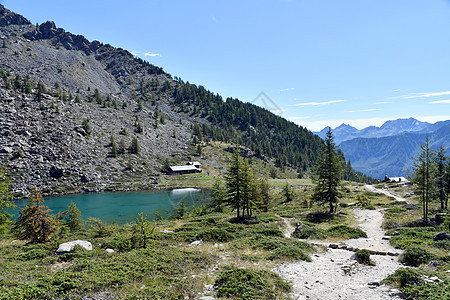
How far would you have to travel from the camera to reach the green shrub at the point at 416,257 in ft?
53.5

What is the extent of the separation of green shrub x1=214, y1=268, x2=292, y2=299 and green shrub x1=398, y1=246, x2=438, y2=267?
35.9 ft

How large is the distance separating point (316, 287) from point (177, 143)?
16399 centimetres

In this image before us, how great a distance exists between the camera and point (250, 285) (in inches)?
484

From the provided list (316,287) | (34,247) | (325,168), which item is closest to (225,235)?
(316,287)

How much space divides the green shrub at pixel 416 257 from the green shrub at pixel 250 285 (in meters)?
10.9

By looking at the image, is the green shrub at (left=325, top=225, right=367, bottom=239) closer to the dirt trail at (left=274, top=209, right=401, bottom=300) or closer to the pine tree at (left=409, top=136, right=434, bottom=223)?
the dirt trail at (left=274, top=209, right=401, bottom=300)

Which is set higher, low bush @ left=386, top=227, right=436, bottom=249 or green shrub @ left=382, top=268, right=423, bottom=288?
green shrub @ left=382, top=268, right=423, bottom=288

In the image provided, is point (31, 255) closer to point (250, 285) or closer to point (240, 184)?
point (250, 285)

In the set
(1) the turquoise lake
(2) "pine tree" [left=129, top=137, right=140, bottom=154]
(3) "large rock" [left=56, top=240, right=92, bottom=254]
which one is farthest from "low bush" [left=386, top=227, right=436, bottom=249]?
(2) "pine tree" [left=129, top=137, right=140, bottom=154]

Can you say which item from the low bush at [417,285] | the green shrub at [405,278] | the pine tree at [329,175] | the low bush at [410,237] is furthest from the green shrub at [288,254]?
the pine tree at [329,175]

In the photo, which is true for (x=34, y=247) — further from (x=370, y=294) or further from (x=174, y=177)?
(x=174, y=177)

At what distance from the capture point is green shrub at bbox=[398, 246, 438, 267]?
1631cm

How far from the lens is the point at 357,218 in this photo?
3838 centimetres

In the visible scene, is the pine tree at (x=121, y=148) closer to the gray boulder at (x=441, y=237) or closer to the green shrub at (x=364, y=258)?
the green shrub at (x=364, y=258)
